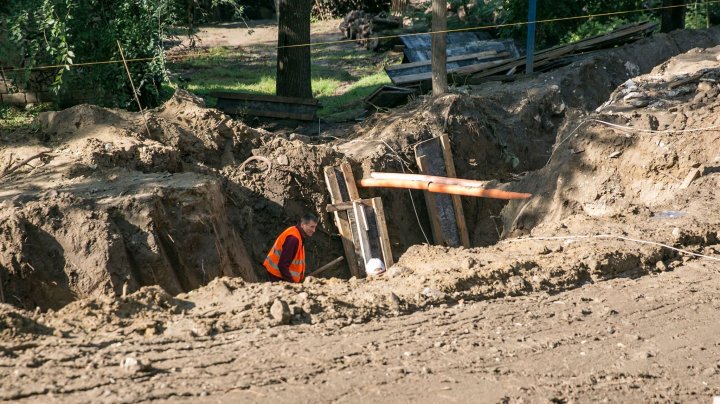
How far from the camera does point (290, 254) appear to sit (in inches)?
372

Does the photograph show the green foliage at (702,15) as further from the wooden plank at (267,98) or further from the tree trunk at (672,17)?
the wooden plank at (267,98)

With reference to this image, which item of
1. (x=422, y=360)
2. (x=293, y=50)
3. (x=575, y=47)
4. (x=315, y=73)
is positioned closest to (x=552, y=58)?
(x=575, y=47)

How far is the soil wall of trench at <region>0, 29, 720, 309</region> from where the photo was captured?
8594mm

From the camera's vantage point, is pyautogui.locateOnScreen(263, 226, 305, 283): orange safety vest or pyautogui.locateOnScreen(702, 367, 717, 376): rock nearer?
pyautogui.locateOnScreen(702, 367, 717, 376): rock

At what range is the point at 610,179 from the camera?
10.2 meters

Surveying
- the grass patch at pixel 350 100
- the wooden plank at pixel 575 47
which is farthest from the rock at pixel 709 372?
the wooden plank at pixel 575 47

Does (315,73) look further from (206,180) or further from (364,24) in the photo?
(206,180)

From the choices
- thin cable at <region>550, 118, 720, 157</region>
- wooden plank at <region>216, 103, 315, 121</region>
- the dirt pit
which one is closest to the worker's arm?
the dirt pit

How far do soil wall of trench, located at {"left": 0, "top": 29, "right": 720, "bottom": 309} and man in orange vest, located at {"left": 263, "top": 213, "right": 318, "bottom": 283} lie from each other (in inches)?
25.2

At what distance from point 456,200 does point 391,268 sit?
4.54 metres

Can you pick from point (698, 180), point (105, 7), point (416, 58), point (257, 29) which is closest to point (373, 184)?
point (698, 180)

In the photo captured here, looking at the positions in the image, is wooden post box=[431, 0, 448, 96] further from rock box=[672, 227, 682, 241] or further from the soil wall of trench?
rock box=[672, 227, 682, 241]

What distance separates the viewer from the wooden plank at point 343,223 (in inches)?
458

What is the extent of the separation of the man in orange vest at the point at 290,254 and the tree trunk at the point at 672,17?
41.5 ft
